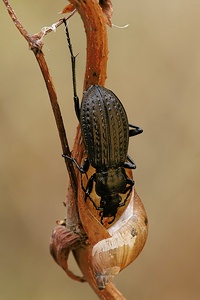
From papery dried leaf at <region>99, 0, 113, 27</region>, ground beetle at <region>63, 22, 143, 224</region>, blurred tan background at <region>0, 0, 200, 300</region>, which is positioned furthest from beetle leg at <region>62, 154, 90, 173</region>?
blurred tan background at <region>0, 0, 200, 300</region>

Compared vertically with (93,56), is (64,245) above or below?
below

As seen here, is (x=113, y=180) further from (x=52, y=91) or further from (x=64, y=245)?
(x=52, y=91)

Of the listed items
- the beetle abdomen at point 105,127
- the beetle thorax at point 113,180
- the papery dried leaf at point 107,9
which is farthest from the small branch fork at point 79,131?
the beetle thorax at point 113,180

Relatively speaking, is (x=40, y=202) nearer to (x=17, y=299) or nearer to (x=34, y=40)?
(x=17, y=299)

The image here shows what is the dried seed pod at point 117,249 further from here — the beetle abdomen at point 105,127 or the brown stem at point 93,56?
the beetle abdomen at point 105,127

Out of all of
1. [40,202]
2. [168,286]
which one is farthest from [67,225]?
[168,286]

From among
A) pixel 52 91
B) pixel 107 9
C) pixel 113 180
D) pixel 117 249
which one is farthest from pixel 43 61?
pixel 113 180

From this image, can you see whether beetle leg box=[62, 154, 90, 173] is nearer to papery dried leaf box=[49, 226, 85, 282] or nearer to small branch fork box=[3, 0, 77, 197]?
small branch fork box=[3, 0, 77, 197]
